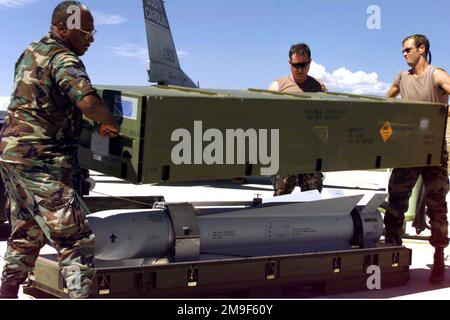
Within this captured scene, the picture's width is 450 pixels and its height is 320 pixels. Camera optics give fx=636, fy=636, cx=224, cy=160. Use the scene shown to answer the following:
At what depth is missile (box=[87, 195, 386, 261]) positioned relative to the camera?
17.5 ft

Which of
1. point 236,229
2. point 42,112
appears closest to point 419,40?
point 236,229

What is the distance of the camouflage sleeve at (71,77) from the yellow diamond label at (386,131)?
120 inches

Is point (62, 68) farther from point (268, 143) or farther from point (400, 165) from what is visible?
point (400, 165)

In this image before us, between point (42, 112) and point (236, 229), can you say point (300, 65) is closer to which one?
point (236, 229)

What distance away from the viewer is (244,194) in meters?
15.3

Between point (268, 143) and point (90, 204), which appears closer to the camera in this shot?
point (268, 143)

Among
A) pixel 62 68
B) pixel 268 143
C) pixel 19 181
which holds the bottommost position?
pixel 19 181

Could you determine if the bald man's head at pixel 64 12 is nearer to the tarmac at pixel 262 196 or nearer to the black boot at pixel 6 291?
the black boot at pixel 6 291

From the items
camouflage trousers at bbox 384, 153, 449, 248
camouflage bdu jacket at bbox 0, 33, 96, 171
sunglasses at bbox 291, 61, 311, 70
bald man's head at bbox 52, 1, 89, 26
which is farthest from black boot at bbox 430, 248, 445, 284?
bald man's head at bbox 52, 1, 89, 26

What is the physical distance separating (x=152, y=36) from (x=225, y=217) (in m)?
18.9

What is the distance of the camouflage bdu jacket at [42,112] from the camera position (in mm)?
4438

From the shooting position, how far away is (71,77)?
4.29 m

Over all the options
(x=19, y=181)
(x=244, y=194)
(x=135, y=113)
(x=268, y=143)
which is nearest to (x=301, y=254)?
(x=268, y=143)

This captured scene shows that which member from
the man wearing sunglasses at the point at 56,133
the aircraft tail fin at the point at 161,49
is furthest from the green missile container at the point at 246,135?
the aircraft tail fin at the point at 161,49
